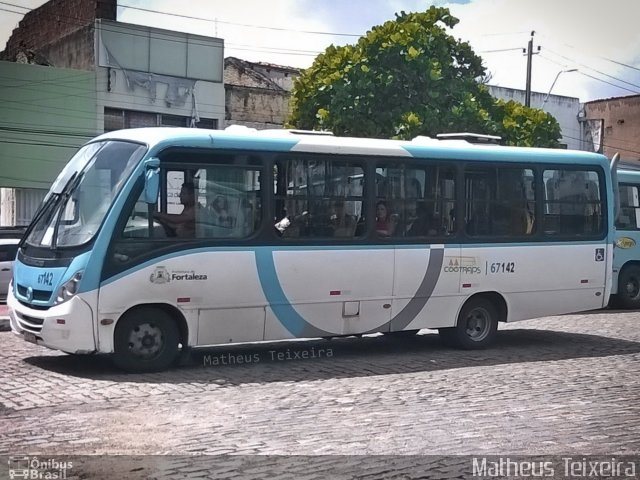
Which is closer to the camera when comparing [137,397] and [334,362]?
[137,397]

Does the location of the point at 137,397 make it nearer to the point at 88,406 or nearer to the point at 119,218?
the point at 88,406

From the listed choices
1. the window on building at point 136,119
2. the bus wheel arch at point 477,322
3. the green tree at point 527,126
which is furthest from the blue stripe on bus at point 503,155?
the window on building at point 136,119

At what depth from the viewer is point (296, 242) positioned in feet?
36.7

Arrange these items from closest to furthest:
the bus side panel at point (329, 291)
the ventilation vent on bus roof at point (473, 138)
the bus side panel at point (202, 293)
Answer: the bus side panel at point (202, 293) < the bus side panel at point (329, 291) < the ventilation vent on bus roof at point (473, 138)

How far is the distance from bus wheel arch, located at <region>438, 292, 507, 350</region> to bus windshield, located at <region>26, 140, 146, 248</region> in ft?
16.8

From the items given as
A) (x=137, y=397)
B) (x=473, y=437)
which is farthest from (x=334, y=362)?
(x=473, y=437)

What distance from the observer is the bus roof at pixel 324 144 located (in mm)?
10430

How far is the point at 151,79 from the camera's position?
3206 centimetres

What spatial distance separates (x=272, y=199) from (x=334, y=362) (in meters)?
2.17

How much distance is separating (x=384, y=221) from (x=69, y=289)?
13.8 ft

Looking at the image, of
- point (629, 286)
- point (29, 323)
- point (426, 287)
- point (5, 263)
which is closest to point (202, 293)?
point (29, 323)

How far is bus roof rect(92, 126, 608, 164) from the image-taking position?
34.2ft

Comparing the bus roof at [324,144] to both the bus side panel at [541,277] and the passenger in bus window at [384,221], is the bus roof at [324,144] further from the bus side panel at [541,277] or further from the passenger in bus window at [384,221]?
the bus side panel at [541,277]

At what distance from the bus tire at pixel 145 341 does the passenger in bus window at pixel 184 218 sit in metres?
0.91
